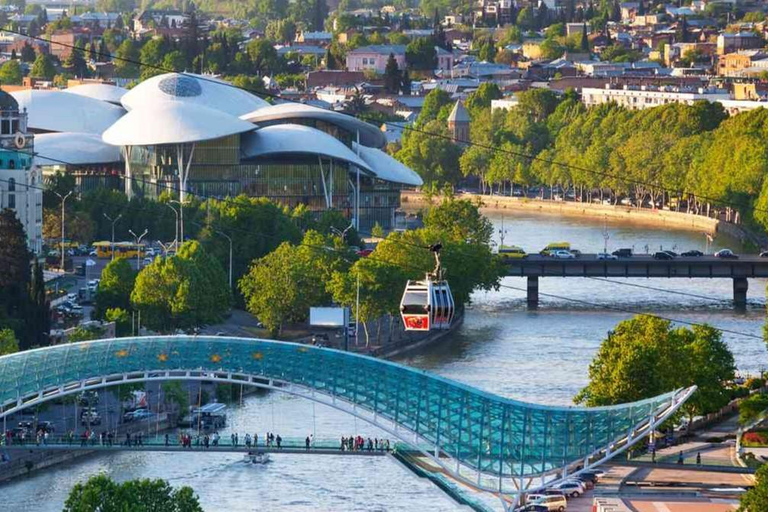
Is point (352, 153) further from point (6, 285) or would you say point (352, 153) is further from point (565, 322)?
point (6, 285)

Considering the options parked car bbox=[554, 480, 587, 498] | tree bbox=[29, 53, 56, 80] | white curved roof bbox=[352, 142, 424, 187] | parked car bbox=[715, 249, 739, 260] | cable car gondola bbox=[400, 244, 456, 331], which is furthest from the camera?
tree bbox=[29, 53, 56, 80]

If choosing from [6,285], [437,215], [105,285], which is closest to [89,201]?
[437,215]

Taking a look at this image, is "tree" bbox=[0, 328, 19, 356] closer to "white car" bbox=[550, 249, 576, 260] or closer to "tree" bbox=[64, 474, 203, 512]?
"tree" bbox=[64, 474, 203, 512]

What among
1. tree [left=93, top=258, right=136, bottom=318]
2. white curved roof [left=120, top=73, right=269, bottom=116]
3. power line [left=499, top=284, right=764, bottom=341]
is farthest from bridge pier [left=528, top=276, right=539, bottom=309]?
white curved roof [left=120, top=73, right=269, bottom=116]

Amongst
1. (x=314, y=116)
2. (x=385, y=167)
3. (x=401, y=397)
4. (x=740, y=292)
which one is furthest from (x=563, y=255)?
(x=401, y=397)

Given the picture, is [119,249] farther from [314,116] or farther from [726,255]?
[314,116]

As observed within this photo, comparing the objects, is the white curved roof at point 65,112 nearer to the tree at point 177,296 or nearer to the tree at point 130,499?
the tree at point 177,296

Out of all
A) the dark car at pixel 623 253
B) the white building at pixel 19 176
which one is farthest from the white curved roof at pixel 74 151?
the dark car at pixel 623 253

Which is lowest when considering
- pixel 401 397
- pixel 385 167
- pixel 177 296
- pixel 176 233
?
pixel 401 397
